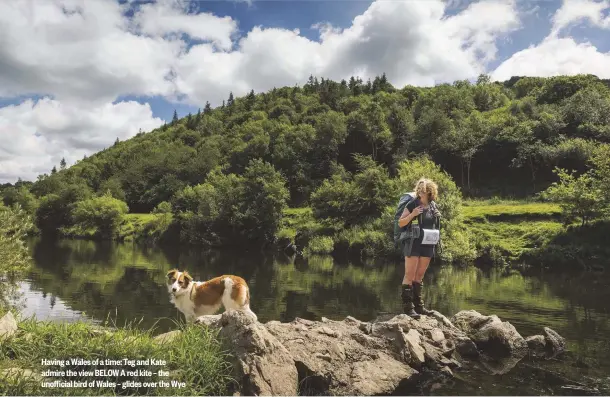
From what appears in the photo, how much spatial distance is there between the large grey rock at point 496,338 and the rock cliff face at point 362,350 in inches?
1.0

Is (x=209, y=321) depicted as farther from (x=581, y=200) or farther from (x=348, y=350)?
(x=581, y=200)

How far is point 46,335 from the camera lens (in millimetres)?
7543

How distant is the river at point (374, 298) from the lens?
1089 cm

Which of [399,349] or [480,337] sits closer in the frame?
[399,349]

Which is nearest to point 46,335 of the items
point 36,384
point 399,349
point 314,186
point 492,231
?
point 36,384

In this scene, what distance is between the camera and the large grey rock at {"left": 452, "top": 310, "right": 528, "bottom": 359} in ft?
39.6

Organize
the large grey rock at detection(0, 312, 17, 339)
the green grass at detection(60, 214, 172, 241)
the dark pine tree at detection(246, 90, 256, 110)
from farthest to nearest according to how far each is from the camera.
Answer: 1. the dark pine tree at detection(246, 90, 256, 110)
2. the green grass at detection(60, 214, 172, 241)
3. the large grey rock at detection(0, 312, 17, 339)

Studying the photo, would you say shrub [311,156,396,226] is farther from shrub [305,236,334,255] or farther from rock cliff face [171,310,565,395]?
rock cliff face [171,310,565,395]

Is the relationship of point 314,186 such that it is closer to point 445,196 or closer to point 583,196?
point 445,196

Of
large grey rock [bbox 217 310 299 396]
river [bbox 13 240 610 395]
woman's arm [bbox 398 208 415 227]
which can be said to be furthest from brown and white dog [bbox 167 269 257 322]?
woman's arm [bbox 398 208 415 227]

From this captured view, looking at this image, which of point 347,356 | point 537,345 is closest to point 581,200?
point 537,345

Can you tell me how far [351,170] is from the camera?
10138 centimetres

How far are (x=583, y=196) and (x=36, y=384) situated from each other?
5217 cm

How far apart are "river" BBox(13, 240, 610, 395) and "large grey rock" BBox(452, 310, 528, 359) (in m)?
0.58
